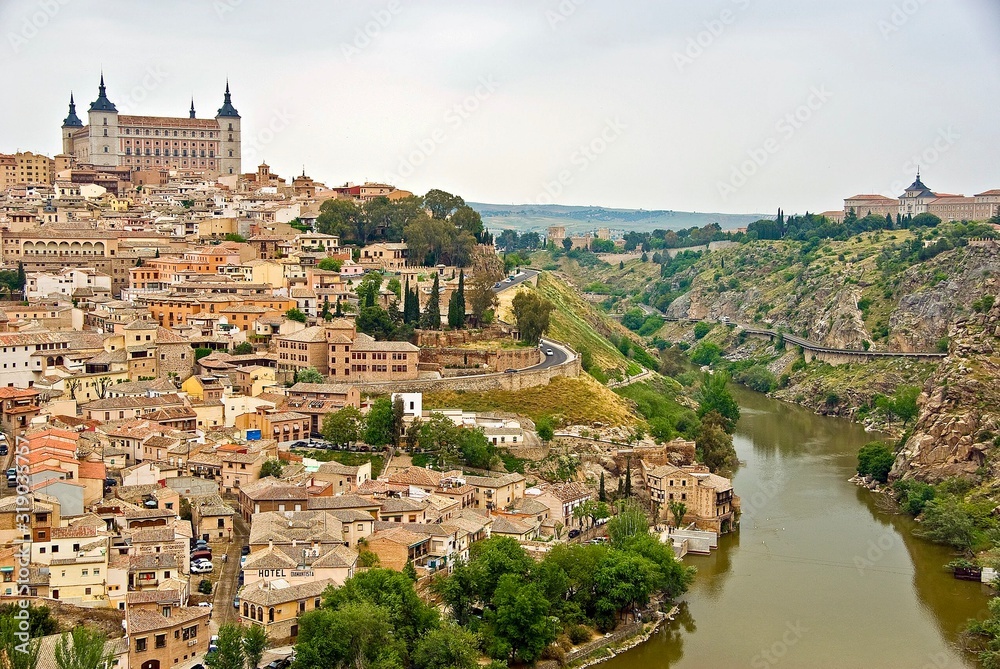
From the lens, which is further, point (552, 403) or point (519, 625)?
point (552, 403)

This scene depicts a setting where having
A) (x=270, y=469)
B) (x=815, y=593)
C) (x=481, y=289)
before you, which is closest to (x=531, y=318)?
(x=481, y=289)

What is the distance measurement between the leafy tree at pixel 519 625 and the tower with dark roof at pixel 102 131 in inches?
1587

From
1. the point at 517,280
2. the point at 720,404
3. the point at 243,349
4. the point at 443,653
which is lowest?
the point at 443,653

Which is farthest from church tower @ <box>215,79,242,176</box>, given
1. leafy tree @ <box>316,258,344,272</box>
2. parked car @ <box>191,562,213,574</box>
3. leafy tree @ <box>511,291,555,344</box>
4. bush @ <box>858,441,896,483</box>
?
parked car @ <box>191,562,213,574</box>

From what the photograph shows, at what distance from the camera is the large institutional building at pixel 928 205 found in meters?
72.5

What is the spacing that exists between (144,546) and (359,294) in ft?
51.5

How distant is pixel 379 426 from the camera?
87.1 ft

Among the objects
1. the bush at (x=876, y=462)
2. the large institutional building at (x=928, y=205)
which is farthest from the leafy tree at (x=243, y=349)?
the large institutional building at (x=928, y=205)

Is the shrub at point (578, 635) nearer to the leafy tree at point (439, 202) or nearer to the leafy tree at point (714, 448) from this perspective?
the leafy tree at point (714, 448)

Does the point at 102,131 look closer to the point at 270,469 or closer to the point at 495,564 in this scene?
the point at 270,469

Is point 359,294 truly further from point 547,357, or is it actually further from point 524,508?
point 524,508

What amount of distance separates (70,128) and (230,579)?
1695 inches

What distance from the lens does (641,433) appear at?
30.3 metres

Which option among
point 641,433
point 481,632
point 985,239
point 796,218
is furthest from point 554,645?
point 796,218
